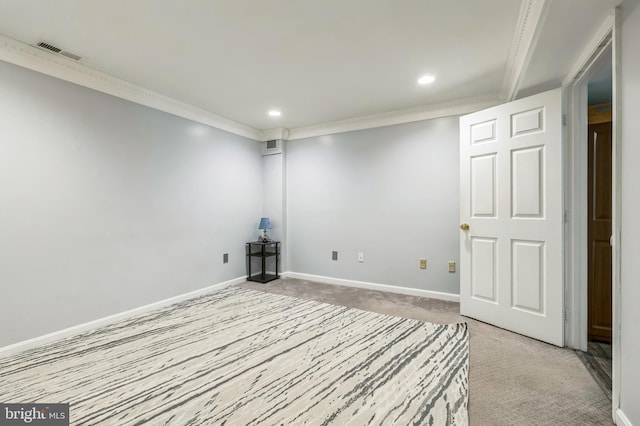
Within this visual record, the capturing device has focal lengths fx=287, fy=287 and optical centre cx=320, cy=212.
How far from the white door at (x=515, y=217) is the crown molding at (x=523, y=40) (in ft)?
0.86

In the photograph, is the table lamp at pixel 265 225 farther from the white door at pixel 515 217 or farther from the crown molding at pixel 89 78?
the white door at pixel 515 217

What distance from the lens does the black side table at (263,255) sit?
4.42 m

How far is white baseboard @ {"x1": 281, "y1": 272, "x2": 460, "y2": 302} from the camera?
3.53 metres

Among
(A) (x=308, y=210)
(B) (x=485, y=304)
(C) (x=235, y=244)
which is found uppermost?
(A) (x=308, y=210)

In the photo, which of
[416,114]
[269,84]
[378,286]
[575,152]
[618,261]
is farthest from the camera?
[378,286]

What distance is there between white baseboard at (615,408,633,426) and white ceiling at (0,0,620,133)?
207cm

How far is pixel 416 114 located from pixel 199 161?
9.41 ft

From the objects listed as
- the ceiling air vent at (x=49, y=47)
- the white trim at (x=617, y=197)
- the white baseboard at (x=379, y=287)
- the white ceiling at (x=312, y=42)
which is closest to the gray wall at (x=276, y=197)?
the white baseboard at (x=379, y=287)

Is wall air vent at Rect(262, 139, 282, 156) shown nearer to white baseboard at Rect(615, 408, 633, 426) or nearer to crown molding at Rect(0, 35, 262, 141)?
crown molding at Rect(0, 35, 262, 141)

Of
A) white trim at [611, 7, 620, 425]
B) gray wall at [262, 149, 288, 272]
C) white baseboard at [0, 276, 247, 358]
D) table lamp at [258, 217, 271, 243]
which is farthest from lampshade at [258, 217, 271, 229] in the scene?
white trim at [611, 7, 620, 425]

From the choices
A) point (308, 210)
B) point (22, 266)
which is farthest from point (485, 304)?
point (22, 266)

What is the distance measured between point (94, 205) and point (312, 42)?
8.15 feet

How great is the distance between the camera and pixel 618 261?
4.80 ft

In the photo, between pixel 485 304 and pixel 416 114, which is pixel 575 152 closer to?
pixel 485 304
